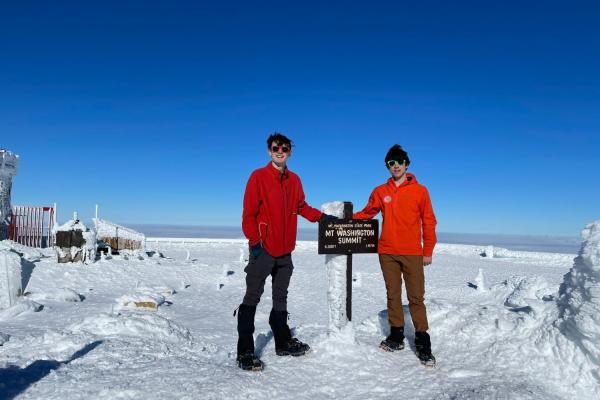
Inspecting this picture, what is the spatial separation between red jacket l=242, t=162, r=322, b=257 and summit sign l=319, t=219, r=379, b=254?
0.90 m

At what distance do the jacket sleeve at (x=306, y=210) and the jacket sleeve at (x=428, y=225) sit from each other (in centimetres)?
120

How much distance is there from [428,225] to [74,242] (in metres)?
13.5

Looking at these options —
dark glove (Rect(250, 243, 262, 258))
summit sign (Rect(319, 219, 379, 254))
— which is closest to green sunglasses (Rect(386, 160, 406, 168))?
summit sign (Rect(319, 219, 379, 254))

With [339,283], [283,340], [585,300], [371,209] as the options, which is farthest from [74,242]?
[585,300]

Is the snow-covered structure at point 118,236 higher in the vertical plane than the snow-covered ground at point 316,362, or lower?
higher

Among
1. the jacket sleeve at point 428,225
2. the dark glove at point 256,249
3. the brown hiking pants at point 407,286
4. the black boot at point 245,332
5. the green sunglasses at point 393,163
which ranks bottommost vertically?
the black boot at point 245,332

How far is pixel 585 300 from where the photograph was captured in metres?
4.10

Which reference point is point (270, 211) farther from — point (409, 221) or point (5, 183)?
point (5, 183)

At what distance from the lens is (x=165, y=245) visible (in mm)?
29484

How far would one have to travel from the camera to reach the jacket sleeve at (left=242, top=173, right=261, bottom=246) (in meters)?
4.05

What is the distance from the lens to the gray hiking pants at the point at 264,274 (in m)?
4.14

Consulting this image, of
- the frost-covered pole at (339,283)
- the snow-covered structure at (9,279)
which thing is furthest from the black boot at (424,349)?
the snow-covered structure at (9,279)

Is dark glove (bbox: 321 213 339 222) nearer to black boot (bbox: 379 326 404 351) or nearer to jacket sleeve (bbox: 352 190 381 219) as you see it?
jacket sleeve (bbox: 352 190 381 219)

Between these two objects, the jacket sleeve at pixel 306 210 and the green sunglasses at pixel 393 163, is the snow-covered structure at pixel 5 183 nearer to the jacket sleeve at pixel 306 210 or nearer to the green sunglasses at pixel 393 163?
the jacket sleeve at pixel 306 210
